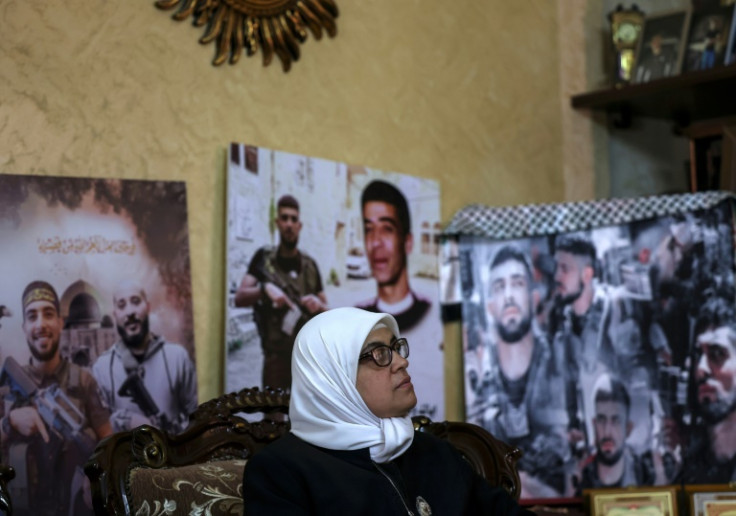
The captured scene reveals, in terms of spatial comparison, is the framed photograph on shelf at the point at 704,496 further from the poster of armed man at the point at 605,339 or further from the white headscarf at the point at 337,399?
the white headscarf at the point at 337,399

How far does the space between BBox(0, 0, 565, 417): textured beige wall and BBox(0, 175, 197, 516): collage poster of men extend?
10 centimetres

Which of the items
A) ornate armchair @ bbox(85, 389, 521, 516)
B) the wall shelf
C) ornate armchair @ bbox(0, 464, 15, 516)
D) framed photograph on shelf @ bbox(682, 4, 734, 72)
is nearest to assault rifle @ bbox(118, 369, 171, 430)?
ornate armchair @ bbox(85, 389, 521, 516)

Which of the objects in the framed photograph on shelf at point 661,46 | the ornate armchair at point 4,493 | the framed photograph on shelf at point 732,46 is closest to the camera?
the ornate armchair at point 4,493

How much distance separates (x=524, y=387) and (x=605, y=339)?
0.36 meters

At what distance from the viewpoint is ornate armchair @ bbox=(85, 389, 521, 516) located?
8.86 feet

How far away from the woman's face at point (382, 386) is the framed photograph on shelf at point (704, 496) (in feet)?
4.15

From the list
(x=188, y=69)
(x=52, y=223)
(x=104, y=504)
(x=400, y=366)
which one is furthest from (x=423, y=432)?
(x=188, y=69)

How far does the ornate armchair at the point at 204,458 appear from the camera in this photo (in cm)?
270

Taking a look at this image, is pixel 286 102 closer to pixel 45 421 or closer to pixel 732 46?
pixel 45 421

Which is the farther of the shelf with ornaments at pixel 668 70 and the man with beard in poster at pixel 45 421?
the shelf with ornaments at pixel 668 70

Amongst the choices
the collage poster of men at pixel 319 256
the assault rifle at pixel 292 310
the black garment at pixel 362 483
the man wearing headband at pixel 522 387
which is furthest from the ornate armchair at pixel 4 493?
the man wearing headband at pixel 522 387

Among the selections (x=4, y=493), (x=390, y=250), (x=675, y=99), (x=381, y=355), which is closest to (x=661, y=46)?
(x=675, y=99)

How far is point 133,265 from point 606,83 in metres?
2.79

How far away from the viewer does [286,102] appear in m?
3.99
